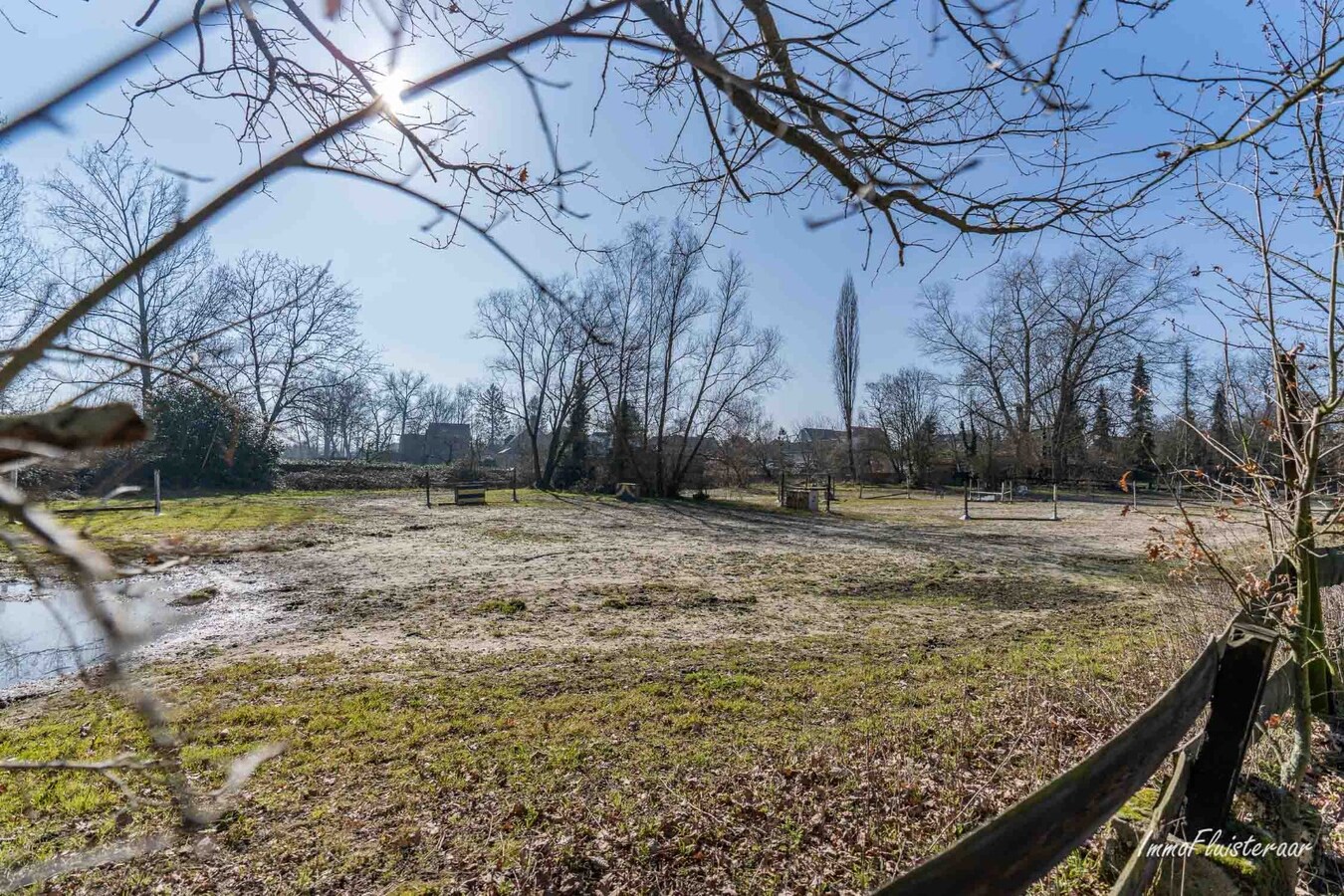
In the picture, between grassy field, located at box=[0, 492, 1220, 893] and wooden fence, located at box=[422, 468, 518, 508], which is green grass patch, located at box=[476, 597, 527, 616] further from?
wooden fence, located at box=[422, 468, 518, 508]

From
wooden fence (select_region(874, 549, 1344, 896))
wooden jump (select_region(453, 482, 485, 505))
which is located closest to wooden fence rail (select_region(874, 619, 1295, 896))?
wooden fence (select_region(874, 549, 1344, 896))

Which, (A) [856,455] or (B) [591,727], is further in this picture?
(A) [856,455]

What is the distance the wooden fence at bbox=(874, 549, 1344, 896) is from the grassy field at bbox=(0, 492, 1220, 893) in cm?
84

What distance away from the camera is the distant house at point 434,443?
5050 cm

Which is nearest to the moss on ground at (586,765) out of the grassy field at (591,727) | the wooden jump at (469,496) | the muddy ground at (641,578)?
the grassy field at (591,727)

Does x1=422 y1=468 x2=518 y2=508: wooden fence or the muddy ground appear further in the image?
x1=422 y1=468 x2=518 y2=508: wooden fence

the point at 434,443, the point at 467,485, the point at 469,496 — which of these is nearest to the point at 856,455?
the point at 467,485

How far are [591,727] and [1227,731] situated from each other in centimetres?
339

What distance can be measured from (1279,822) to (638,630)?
5412 millimetres

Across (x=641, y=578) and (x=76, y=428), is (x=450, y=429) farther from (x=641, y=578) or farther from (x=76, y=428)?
(x=76, y=428)

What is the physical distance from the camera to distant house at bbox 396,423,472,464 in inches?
1988

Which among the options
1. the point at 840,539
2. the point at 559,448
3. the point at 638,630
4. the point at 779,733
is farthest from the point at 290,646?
the point at 559,448

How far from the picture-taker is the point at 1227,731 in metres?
2.05

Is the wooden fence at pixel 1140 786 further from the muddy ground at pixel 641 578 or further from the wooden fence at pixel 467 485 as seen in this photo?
the wooden fence at pixel 467 485
